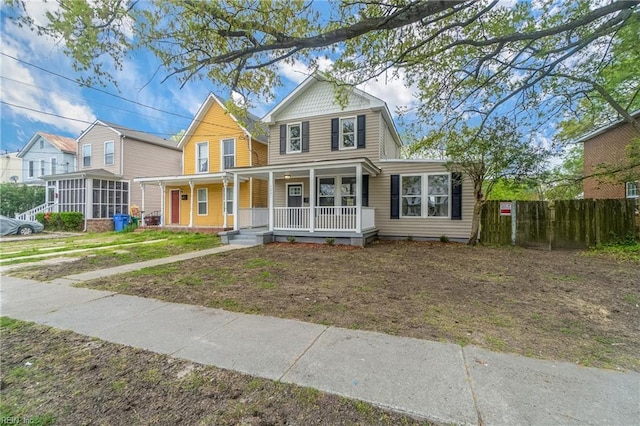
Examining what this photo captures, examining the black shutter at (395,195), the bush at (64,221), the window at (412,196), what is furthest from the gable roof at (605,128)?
the bush at (64,221)

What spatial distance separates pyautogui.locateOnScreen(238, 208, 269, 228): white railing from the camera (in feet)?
43.7

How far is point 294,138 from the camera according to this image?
13.3m

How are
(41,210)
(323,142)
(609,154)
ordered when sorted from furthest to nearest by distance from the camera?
(41,210) < (323,142) < (609,154)

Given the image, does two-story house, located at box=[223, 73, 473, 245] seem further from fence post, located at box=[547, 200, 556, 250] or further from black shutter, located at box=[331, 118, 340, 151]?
fence post, located at box=[547, 200, 556, 250]

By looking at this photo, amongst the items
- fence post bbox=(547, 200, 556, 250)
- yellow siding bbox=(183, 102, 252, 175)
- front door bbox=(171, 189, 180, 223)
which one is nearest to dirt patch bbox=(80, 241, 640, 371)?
fence post bbox=(547, 200, 556, 250)

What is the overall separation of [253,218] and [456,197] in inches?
347

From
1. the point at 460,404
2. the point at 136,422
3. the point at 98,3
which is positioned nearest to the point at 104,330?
the point at 136,422

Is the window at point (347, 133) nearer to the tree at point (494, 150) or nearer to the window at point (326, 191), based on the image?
the window at point (326, 191)

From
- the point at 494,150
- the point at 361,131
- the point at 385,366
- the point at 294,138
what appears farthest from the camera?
the point at 294,138

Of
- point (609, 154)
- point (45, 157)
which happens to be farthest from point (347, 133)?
point (45, 157)

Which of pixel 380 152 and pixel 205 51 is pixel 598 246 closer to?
pixel 380 152

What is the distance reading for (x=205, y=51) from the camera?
218 inches

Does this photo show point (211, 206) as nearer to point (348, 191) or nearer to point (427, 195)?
point (348, 191)

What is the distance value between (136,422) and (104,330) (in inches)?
76.2
